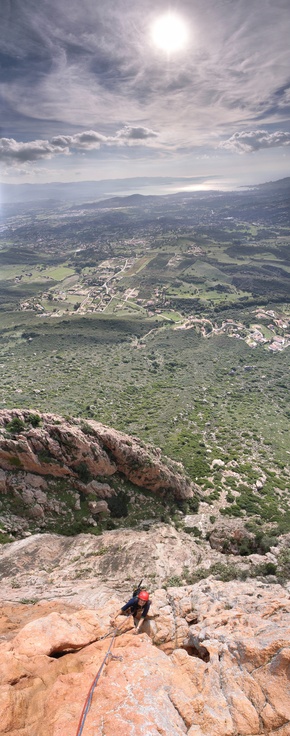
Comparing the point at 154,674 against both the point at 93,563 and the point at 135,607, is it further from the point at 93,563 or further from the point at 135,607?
the point at 93,563

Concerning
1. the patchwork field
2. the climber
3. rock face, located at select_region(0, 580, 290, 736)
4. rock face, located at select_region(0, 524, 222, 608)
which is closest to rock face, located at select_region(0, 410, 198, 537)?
rock face, located at select_region(0, 524, 222, 608)

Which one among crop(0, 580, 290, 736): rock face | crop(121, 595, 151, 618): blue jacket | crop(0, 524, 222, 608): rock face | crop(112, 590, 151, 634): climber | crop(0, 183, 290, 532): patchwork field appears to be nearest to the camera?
crop(0, 580, 290, 736): rock face

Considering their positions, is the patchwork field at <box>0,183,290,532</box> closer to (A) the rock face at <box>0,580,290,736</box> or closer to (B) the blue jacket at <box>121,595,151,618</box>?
(A) the rock face at <box>0,580,290,736</box>

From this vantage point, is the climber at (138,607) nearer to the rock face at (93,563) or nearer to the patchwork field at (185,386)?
the rock face at (93,563)

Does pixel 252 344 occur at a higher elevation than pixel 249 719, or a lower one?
lower

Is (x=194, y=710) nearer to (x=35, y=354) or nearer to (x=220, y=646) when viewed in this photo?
(x=220, y=646)

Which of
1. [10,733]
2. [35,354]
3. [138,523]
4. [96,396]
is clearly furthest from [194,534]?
[35,354]
